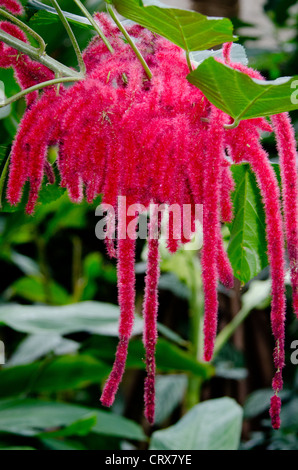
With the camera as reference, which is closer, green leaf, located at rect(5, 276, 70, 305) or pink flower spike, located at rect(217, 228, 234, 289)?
pink flower spike, located at rect(217, 228, 234, 289)

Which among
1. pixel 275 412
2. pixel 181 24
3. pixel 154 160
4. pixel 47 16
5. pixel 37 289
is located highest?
pixel 47 16

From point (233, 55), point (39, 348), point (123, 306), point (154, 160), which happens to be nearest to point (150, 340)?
point (123, 306)

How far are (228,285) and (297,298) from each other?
0.24ft

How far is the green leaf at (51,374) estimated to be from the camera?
4.11 feet

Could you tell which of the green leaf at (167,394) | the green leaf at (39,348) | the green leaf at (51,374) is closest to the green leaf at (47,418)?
the green leaf at (51,374)

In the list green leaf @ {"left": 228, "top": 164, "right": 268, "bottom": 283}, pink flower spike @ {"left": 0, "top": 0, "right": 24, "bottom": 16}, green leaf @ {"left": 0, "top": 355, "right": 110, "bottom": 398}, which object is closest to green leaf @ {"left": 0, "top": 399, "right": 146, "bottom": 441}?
green leaf @ {"left": 0, "top": 355, "right": 110, "bottom": 398}

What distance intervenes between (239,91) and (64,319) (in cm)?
79

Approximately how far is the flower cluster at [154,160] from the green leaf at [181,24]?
0.11 feet

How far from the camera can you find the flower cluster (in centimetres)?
44

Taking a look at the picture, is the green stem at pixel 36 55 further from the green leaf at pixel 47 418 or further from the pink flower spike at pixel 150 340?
the green leaf at pixel 47 418

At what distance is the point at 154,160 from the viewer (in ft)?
1.51

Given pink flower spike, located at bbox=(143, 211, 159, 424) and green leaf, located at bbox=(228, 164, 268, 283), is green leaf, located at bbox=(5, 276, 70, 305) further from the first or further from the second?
pink flower spike, located at bbox=(143, 211, 159, 424)

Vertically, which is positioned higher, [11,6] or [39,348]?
[11,6]
